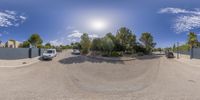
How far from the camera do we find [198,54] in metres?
31.8

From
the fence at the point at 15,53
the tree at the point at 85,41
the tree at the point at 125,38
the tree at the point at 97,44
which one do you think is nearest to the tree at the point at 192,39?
the tree at the point at 125,38

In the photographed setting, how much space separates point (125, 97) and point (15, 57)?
22860 millimetres

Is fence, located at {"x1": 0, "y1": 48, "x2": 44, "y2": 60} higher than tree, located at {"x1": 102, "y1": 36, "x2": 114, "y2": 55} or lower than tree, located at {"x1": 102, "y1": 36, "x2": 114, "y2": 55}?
lower

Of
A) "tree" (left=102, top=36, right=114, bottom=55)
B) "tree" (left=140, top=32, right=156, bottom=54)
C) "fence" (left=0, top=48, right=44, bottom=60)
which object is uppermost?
"tree" (left=140, top=32, right=156, bottom=54)

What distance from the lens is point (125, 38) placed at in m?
44.8

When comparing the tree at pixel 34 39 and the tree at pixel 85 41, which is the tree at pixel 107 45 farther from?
the tree at pixel 34 39

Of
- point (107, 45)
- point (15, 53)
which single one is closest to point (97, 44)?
point (107, 45)

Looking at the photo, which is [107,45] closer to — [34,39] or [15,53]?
[15,53]

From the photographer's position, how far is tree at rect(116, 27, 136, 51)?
43.0m

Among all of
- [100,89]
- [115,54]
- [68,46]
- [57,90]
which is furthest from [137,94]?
[68,46]

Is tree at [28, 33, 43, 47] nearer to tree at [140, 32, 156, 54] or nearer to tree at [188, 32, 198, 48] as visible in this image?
tree at [140, 32, 156, 54]

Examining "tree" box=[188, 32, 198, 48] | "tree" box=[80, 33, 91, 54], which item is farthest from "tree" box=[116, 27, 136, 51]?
"tree" box=[188, 32, 198, 48]

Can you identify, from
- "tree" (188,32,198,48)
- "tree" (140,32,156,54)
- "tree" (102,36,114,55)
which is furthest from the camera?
"tree" (140,32,156,54)

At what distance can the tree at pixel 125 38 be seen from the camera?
42969 mm
